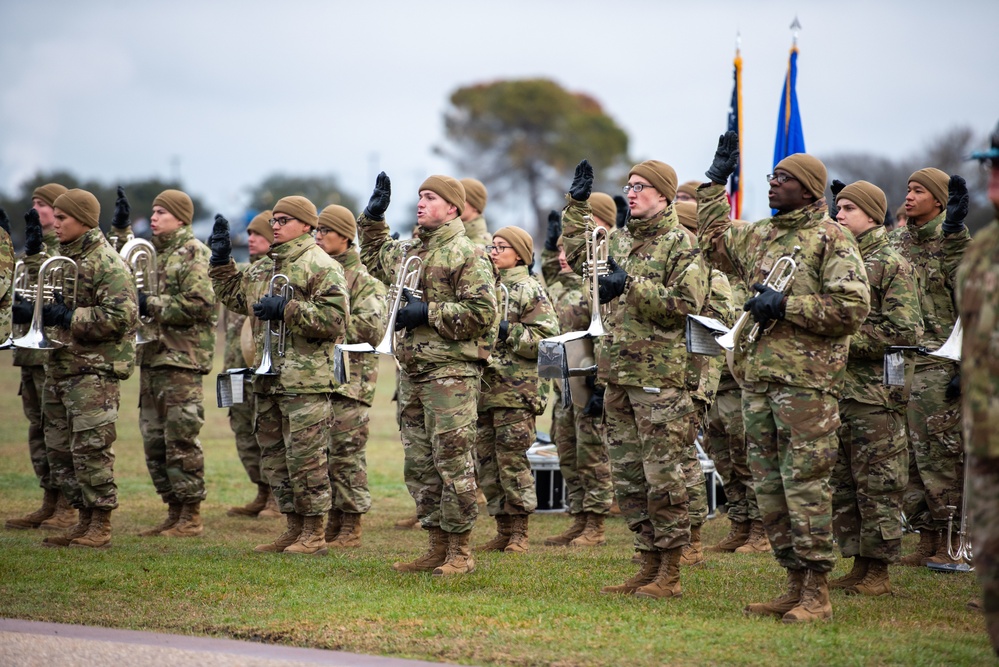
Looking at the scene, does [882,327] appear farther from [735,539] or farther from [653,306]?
[735,539]

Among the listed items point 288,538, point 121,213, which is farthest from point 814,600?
point 121,213

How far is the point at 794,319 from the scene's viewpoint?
23.4 ft

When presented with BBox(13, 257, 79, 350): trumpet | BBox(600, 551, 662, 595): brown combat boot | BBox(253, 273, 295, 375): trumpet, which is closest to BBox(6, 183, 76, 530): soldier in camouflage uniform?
BBox(13, 257, 79, 350): trumpet

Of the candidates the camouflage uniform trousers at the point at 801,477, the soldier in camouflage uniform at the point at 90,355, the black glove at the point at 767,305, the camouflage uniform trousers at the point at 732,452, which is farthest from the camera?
the camouflage uniform trousers at the point at 732,452

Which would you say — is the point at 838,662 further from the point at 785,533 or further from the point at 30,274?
the point at 30,274

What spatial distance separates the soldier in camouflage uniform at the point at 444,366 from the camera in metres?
8.65

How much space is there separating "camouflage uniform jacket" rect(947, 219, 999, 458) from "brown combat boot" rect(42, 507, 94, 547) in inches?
289

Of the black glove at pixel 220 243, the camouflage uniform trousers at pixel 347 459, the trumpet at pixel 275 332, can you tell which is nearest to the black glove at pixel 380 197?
the trumpet at pixel 275 332

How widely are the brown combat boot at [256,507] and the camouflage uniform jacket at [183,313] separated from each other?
1.81 meters

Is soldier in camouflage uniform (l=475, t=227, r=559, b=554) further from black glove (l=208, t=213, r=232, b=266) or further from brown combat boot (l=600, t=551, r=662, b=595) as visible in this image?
black glove (l=208, t=213, r=232, b=266)

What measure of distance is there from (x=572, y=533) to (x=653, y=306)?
135 inches

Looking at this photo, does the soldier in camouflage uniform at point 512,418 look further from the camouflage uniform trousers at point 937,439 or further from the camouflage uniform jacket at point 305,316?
the camouflage uniform trousers at point 937,439

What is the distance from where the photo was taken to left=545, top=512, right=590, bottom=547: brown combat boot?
10.6 metres

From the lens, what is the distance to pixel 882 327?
8.20 meters
